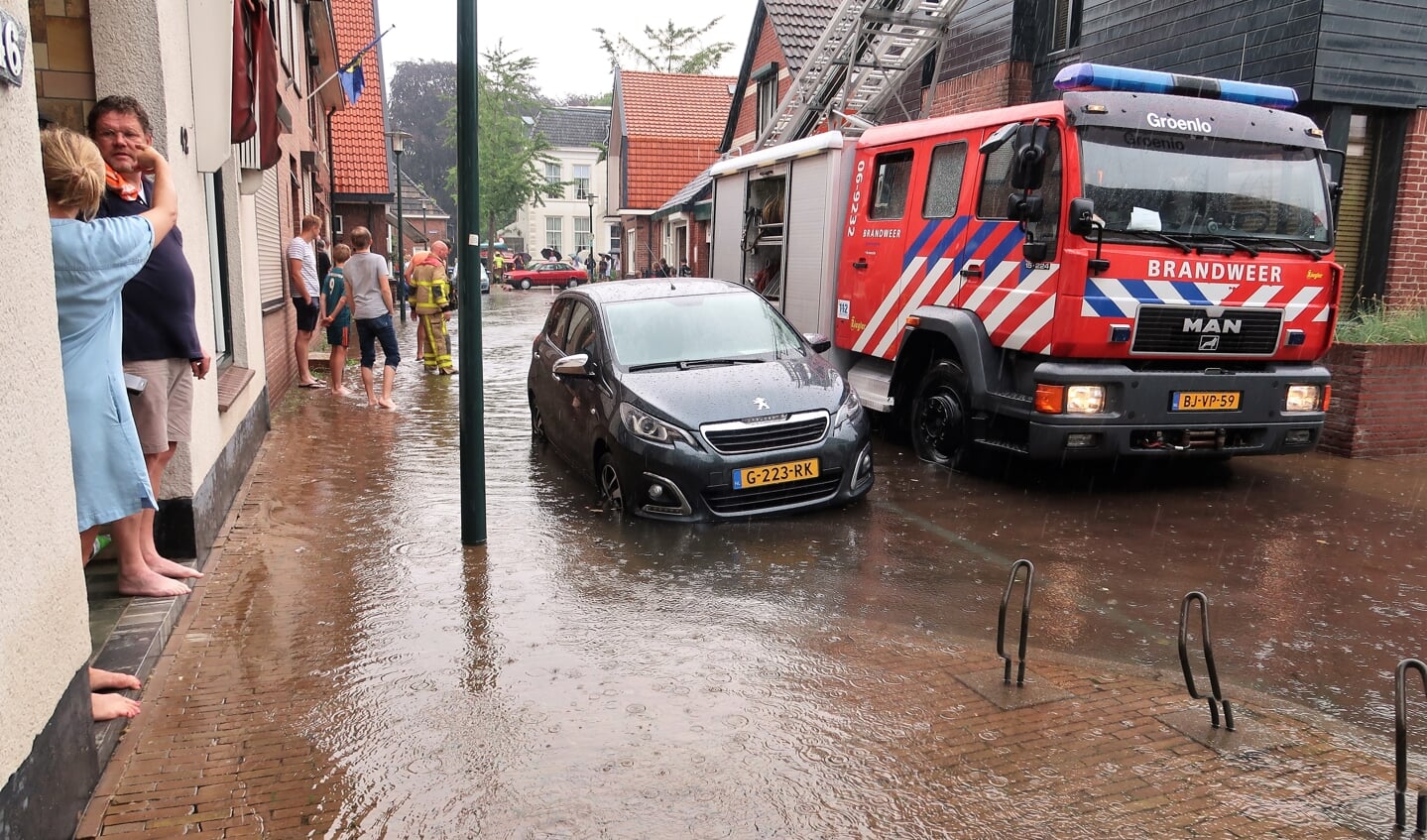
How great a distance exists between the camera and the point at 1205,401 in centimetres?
713

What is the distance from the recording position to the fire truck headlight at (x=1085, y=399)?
6930 mm

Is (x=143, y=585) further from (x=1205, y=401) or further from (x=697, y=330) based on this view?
(x=1205, y=401)

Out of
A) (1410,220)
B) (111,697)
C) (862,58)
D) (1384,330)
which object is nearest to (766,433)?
(111,697)

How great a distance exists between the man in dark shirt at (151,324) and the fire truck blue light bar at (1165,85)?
5.57 metres

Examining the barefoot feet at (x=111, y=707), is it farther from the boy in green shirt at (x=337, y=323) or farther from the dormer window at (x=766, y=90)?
the dormer window at (x=766, y=90)

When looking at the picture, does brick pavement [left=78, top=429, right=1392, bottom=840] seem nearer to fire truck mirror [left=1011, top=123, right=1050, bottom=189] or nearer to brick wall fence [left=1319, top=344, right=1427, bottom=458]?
fire truck mirror [left=1011, top=123, right=1050, bottom=189]

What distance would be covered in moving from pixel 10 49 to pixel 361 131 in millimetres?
25769

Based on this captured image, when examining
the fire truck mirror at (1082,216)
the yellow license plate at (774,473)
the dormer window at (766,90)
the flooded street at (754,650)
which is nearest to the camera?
the flooded street at (754,650)

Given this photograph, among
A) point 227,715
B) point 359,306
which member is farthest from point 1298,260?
point 359,306

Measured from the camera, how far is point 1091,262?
6.75 meters

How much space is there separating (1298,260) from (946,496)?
9.62ft

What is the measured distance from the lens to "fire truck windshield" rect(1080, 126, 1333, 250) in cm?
692

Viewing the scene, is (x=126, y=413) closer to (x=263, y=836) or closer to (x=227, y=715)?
(x=227, y=715)

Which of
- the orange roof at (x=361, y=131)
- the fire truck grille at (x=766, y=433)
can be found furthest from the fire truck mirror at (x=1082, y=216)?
the orange roof at (x=361, y=131)
